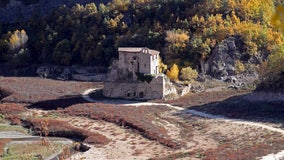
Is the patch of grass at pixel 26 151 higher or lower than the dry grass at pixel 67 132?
lower

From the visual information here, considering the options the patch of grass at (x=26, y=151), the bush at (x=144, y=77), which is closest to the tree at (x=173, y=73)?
the bush at (x=144, y=77)

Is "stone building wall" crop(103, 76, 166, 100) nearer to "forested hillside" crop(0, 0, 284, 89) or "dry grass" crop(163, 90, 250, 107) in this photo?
"dry grass" crop(163, 90, 250, 107)

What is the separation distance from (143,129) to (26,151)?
12.0 m

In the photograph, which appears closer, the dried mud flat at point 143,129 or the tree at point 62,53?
the dried mud flat at point 143,129

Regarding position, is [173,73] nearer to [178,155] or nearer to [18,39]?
[178,155]

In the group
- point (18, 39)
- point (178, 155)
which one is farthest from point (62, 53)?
point (178, 155)

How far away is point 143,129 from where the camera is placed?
1959 inches

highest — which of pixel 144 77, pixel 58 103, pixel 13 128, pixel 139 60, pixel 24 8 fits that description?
pixel 24 8

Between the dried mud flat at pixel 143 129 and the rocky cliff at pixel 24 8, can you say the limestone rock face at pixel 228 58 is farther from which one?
the rocky cliff at pixel 24 8

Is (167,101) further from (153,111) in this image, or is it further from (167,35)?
(167,35)

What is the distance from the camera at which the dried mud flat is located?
4112cm

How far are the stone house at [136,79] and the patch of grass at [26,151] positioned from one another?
66.7 ft

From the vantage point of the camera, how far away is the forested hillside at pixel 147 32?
78.1 meters

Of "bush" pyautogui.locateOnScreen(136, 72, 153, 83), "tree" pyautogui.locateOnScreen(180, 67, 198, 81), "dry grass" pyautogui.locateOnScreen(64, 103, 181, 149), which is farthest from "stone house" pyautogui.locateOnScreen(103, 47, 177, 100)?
"tree" pyautogui.locateOnScreen(180, 67, 198, 81)
